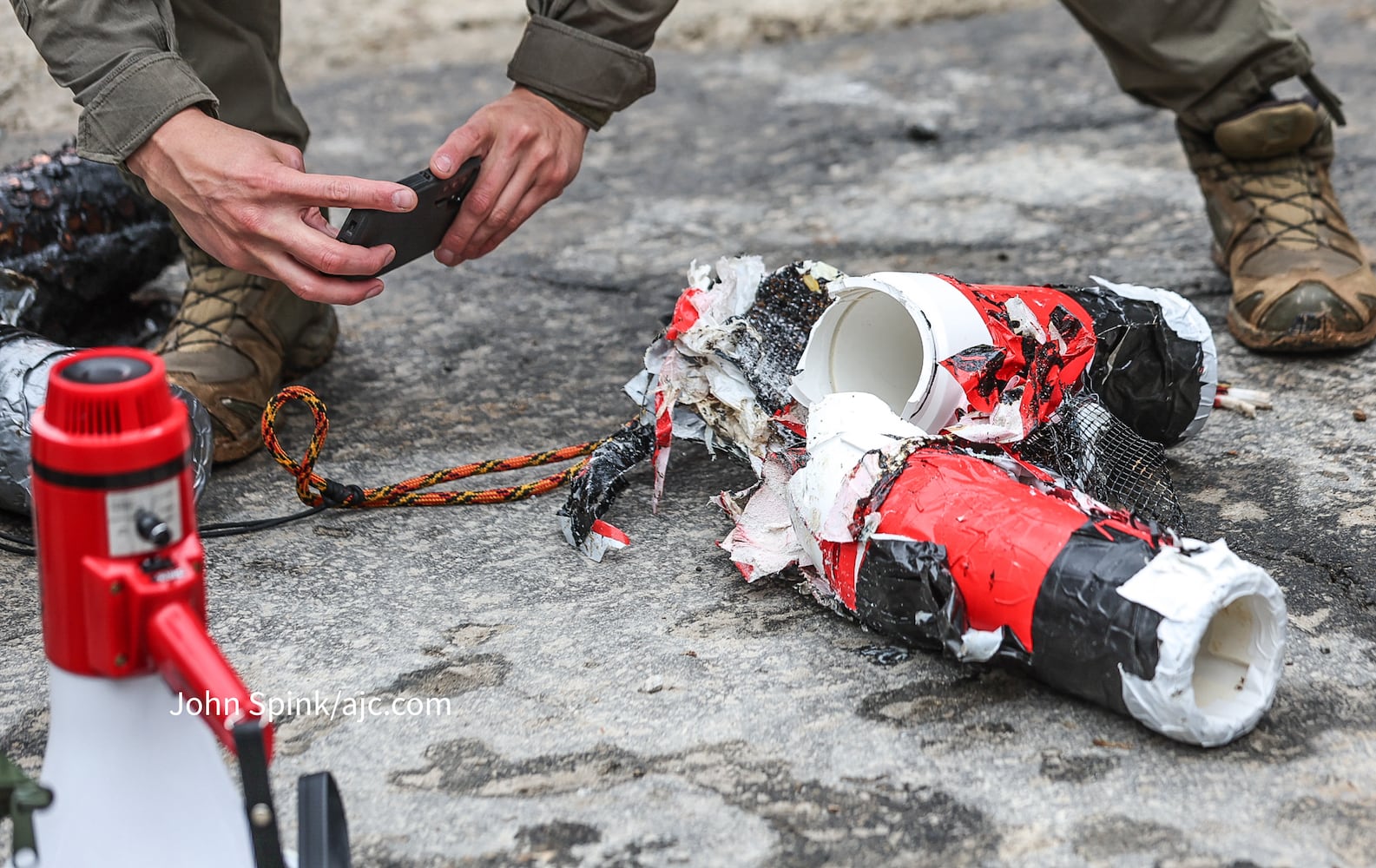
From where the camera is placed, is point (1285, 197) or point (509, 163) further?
point (1285, 197)

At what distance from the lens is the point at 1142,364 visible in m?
1.44

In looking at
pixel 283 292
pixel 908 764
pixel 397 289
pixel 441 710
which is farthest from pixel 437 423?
pixel 908 764

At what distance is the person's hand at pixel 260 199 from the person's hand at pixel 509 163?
15cm

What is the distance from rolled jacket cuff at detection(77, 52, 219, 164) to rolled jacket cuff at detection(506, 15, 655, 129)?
1.33 ft

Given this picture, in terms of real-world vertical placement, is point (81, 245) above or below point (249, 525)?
above

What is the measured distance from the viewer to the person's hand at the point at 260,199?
133 cm

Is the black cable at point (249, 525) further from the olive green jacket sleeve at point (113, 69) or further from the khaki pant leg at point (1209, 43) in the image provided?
the khaki pant leg at point (1209, 43)

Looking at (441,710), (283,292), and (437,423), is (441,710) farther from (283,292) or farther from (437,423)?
(283,292)

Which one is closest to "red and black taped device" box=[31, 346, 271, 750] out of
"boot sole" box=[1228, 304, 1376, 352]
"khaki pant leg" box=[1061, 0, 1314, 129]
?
"boot sole" box=[1228, 304, 1376, 352]

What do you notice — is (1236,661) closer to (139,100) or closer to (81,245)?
(139,100)

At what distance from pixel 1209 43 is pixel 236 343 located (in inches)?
58.2

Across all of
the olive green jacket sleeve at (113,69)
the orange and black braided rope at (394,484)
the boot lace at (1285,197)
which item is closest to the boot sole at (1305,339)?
the boot lace at (1285,197)

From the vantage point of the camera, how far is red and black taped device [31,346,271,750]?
30.0 inches

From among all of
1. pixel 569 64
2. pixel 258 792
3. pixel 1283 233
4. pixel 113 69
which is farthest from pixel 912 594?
pixel 1283 233
